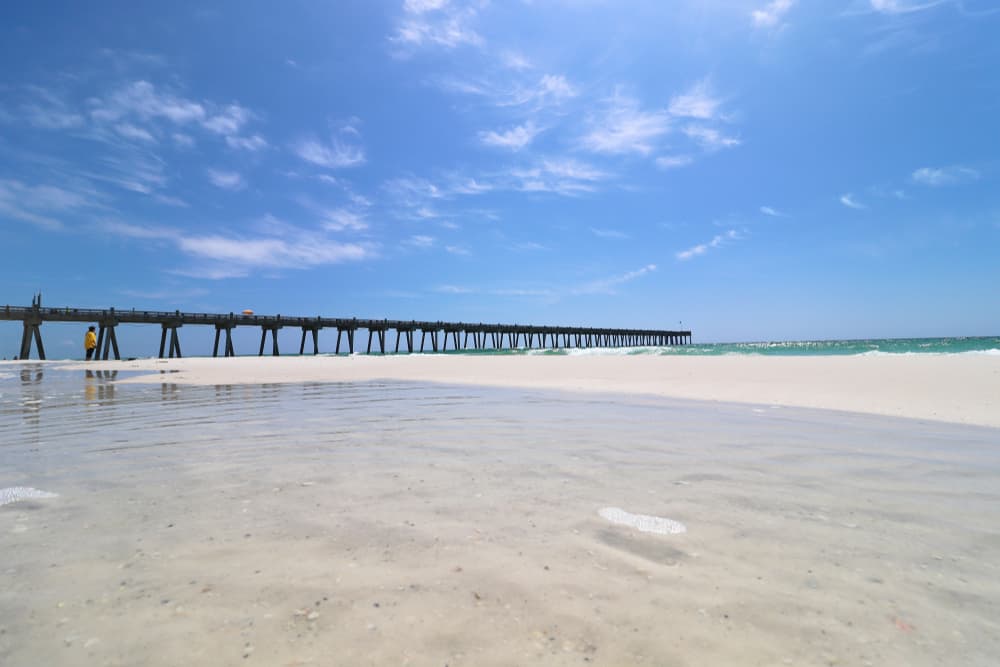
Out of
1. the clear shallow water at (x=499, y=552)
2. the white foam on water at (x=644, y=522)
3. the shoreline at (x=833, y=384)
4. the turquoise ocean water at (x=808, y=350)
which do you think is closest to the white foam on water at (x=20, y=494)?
the clear shallow water at (x=499, y=552)

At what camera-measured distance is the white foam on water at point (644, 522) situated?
2.42 metres

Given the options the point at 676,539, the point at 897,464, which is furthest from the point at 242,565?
the point at 897,464

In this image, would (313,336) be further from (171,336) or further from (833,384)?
(833,384)

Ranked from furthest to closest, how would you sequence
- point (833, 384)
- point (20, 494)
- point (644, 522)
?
point (833, 384), point (20, 494), point (644, 522)

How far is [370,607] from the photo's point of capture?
1.69m

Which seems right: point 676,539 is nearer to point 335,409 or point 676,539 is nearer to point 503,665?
point 503,665

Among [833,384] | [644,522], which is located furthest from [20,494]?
[833,384]

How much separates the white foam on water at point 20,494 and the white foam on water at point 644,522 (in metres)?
3.58

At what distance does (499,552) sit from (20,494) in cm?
331

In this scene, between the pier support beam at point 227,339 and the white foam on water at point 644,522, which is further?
the pier support beam at point 227,339

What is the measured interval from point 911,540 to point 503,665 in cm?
225

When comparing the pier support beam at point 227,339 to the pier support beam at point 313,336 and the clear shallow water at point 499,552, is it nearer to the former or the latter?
the pier support beam at point 313,336

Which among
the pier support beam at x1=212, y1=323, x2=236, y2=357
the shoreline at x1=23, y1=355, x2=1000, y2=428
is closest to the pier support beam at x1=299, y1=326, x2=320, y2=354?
the pier support beam at x1=212, y1=323, x2=236, y2=357

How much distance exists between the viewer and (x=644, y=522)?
253cm
